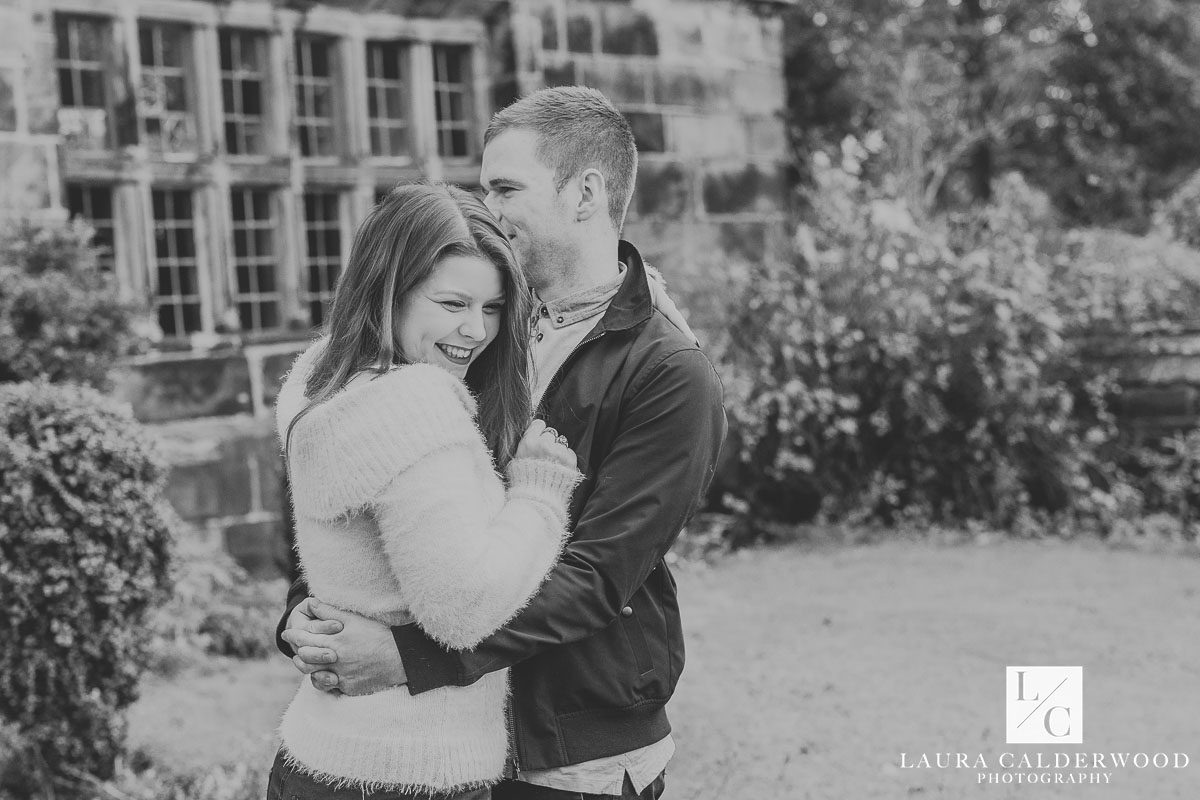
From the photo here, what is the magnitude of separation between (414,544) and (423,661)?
0.85ft

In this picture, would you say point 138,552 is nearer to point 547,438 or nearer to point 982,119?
point 547,438

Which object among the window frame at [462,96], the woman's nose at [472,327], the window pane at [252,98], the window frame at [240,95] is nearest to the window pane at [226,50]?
the window frame at [240,95]

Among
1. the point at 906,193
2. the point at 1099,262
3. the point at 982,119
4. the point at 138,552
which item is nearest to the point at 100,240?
the point at 138,552

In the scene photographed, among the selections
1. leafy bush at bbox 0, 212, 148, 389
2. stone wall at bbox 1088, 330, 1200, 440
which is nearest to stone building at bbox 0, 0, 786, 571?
leafy bush at bbox 0, 212, 148, 389

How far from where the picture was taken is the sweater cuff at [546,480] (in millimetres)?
2286

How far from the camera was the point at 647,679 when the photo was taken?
249cm

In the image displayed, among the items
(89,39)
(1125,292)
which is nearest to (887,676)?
(1125,292)

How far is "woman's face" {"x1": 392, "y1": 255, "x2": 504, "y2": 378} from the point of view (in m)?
2.35

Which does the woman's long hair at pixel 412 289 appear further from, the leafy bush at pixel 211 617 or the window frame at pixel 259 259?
the window frame at pixel 259 259

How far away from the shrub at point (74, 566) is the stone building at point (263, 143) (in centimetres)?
215

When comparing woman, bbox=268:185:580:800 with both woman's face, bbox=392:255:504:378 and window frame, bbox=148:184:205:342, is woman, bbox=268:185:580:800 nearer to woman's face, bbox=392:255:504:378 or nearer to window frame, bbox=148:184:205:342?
woman's face, bbox=392:255:504:378

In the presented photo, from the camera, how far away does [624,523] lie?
7.61 ft

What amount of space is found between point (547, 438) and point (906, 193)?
37.6ft

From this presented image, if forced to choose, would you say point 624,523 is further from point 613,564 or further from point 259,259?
point 259,259
